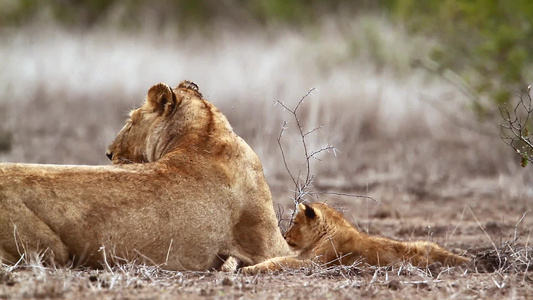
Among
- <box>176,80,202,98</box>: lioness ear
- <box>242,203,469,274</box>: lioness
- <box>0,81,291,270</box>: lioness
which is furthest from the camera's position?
<box>176,80,202,98</box>: lioness ear

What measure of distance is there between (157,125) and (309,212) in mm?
1082

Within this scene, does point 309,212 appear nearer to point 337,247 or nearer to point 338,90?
point 337,247

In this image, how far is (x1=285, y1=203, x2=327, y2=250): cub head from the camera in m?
5.80

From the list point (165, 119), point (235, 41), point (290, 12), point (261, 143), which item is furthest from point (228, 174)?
point (290, 12)

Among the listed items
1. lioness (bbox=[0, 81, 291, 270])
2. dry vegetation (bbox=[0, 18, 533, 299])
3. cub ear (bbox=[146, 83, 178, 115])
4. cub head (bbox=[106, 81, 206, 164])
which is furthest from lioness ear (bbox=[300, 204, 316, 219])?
cub ear (bbox=[146, 83, 178, 115])

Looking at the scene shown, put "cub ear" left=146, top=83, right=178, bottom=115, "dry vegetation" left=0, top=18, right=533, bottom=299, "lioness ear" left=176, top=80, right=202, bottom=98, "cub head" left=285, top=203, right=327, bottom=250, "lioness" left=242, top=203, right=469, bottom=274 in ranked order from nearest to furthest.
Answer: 1. "lioness" left=242, top=203, right=469, bottom=274
2. "cub head" left=285, top=203, right=327, bottom=250
3. "cub ear" left=146, top=83, right=178, bottom=115
4. "lioness ear" left=176, top=80, right=202, bottom=98
5. "dry vegetation" left=0, top=18, right=533, bottom=299

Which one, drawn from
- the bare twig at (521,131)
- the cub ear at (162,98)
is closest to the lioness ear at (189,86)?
the cub ear at (162,98)

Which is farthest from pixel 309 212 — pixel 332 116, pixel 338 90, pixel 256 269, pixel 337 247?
pixel 338 90

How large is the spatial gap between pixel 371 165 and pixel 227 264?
23.5ft

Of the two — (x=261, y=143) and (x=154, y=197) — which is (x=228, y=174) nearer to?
(x=154, y=197)

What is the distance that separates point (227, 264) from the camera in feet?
17.9

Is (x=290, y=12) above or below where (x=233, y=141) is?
above

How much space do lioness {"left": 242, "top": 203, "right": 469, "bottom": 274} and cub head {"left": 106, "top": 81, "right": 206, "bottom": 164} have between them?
899 millimetres

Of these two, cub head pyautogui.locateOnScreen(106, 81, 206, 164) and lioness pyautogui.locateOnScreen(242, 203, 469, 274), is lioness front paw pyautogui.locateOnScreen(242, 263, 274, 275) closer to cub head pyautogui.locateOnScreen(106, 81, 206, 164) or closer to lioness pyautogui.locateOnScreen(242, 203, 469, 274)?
lioness pyautogui.locateOnScreen(242, 203, 469, 274)
